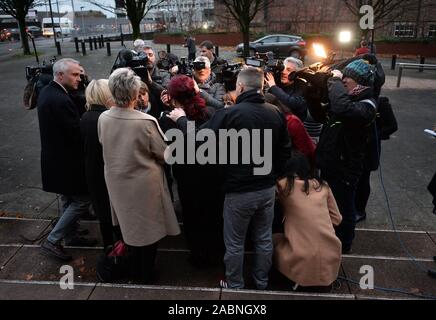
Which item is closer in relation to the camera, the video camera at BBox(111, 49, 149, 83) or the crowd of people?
the crowd of people

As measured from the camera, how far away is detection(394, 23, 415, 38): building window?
26891 millimetres

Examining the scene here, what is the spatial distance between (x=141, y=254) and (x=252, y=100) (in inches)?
62.9

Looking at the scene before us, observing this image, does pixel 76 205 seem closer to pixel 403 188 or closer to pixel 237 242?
pixel 237 242

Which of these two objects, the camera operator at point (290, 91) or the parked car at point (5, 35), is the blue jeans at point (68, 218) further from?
the parked car at point (5, 35)

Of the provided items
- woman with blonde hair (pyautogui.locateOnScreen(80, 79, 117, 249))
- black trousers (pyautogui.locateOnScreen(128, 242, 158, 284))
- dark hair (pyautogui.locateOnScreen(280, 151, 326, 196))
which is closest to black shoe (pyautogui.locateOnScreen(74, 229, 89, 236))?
woman with blonde hair (pyautogui.locateOnScreen(80, 79, 117, 249))

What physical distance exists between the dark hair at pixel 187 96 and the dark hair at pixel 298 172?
2.77ft

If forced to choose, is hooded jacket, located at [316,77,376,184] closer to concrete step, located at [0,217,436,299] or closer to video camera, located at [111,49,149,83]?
concrete step, located at [0,217,436,299]

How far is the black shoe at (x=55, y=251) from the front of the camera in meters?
3.58

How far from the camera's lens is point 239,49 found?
21359mm

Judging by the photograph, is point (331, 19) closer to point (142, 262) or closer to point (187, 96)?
point (187, 96)

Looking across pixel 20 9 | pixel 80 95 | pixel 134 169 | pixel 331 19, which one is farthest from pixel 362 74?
pixel 331 19

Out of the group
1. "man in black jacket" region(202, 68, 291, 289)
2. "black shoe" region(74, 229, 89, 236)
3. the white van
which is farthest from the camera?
the white van

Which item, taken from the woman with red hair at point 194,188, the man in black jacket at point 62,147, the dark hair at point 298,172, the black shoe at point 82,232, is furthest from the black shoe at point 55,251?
the dark hair at point 298,172
